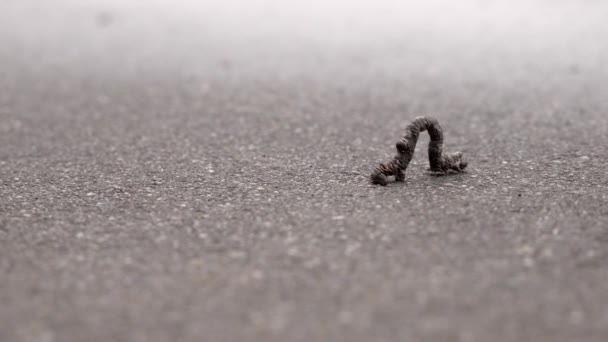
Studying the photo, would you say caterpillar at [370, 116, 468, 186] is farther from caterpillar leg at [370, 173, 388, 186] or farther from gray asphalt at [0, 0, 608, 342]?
gray asphalt at [0, 0, 608, 342]

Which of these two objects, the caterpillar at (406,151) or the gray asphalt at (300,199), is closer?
the gray asphalt at (300,199)

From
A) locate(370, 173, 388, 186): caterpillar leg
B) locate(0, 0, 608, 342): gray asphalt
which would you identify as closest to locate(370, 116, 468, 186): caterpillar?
locate(370, 173, 388, 186): caterpillar leg

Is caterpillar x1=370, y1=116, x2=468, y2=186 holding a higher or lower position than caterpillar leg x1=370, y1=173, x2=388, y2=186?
higher

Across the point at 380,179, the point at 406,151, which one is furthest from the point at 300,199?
the point at 406,151

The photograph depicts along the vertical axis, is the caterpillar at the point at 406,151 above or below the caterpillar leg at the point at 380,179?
above

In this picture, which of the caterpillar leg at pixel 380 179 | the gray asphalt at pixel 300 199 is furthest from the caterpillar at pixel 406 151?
the gray asphalt at pixel 300 199

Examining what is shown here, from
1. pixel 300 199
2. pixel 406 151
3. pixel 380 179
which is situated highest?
pixel 406 151

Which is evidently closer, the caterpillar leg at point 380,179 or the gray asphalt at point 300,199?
the gray asphalt at point 300,199

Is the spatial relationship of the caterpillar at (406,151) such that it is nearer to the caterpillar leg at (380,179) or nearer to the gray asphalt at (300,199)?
the caterpillar leg at (380,179)

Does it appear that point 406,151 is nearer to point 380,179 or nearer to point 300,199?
point 380,179

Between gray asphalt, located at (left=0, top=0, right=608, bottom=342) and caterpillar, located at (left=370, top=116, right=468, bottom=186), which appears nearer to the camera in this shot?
gray asphalt, located at (left=0, top=0, right=608, bottom=342)
